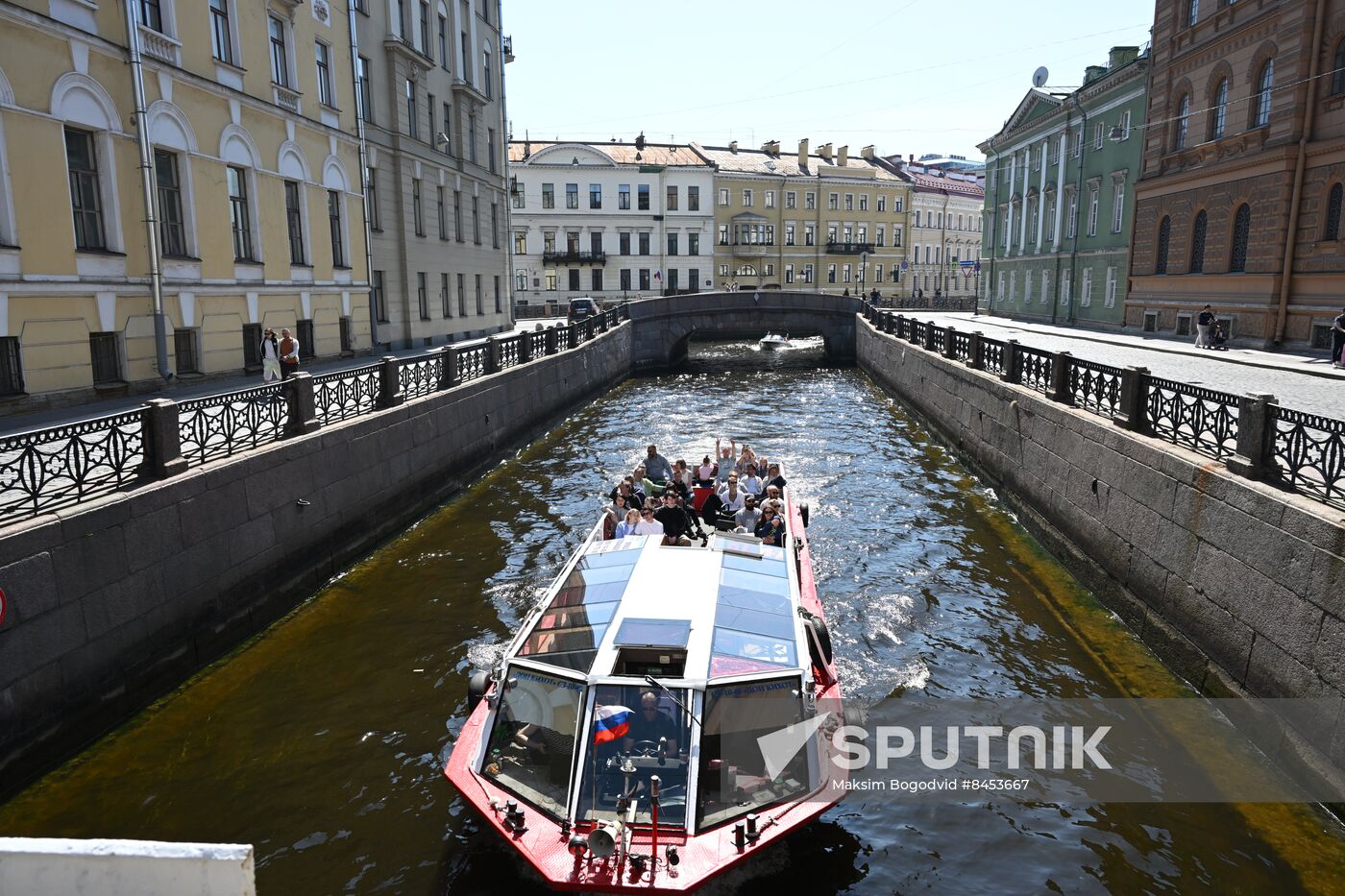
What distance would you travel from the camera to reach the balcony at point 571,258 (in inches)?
2586

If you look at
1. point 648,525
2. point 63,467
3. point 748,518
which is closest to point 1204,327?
point 748,518

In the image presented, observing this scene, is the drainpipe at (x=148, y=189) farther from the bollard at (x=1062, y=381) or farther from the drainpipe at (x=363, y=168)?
the bollard at (x=1062, y=381)

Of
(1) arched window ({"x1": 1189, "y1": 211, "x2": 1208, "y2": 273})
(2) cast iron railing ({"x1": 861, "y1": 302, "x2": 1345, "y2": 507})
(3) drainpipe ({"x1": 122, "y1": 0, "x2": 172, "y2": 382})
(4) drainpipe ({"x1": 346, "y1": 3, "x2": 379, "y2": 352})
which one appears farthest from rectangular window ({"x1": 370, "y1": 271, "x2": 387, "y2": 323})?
(1) arched window ({"x1": 1189, "y1": 211, "x2": 1208, "y2": 273})

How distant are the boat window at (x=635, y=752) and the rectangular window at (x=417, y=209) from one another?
90.7 ft

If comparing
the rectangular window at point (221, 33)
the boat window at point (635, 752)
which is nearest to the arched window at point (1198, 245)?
the rectangular window at point (221, 33)

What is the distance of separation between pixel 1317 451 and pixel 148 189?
61.6ft

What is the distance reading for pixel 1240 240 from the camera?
2684cm

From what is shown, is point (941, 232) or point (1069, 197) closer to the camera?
point (1069, 197)

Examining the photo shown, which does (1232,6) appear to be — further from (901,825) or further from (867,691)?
(901,825)

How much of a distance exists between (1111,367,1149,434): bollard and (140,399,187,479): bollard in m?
11.6

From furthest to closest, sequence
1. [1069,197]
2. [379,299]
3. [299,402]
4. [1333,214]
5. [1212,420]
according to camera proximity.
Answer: [1069,197] < [379,299] < [1333,214] < [299,402] < [1212,420]

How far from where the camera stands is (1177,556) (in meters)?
10.1

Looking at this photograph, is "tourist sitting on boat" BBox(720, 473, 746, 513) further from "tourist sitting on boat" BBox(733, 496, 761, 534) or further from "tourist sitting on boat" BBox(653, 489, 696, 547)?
"tourist sitting on boat" BBox(653, 489, 696, 547)

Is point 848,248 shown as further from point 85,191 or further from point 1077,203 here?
point 85,191
